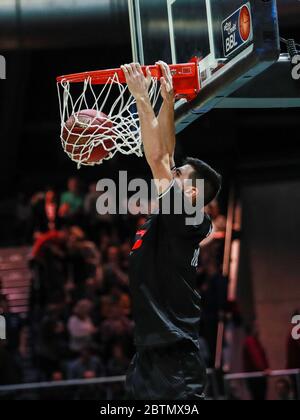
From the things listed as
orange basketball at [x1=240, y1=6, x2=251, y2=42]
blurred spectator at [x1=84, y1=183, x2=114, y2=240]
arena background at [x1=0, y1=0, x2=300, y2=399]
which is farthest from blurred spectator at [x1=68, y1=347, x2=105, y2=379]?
orange basketball at [x1=240, y1=6, x2=251, y2=42]

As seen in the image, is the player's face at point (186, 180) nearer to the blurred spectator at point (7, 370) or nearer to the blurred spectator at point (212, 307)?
the blurred spectator at point (7, 370)

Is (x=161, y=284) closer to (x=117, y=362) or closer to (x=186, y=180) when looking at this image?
(x=186, y=180)

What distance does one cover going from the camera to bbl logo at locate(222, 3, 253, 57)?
13.7ft

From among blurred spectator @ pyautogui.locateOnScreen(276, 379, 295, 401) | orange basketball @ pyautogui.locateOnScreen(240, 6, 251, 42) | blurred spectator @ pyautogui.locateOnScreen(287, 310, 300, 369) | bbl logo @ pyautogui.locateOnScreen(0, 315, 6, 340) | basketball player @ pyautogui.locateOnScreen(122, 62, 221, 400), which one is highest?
orange basketball @ pyautogui.locateOnScreen(240, 6, 251, 42)

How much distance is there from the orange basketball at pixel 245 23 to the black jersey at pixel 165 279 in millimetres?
734

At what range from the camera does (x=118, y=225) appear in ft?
40.8

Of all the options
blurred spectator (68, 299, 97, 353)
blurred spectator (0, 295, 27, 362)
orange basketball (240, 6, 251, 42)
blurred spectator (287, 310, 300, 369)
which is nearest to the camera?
orange basketball (240, 6, 251, 42)

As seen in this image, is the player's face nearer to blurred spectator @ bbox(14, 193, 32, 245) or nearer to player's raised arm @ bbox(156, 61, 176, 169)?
player's raised arm @ bbox(156, 61, 176, 169)

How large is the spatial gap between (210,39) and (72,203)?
26.5ft

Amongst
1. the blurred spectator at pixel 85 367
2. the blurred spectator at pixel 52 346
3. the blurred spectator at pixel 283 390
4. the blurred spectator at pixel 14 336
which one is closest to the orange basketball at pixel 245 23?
the blurred spectator at pixel 283 390

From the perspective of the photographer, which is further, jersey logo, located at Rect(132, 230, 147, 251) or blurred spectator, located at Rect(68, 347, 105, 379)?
blurred spectator, located at Rect(68, 347, 105, 379)

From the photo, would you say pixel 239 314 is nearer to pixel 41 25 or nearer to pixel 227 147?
pixel 227 147

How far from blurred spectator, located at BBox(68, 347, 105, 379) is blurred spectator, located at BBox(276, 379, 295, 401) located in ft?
6.16
